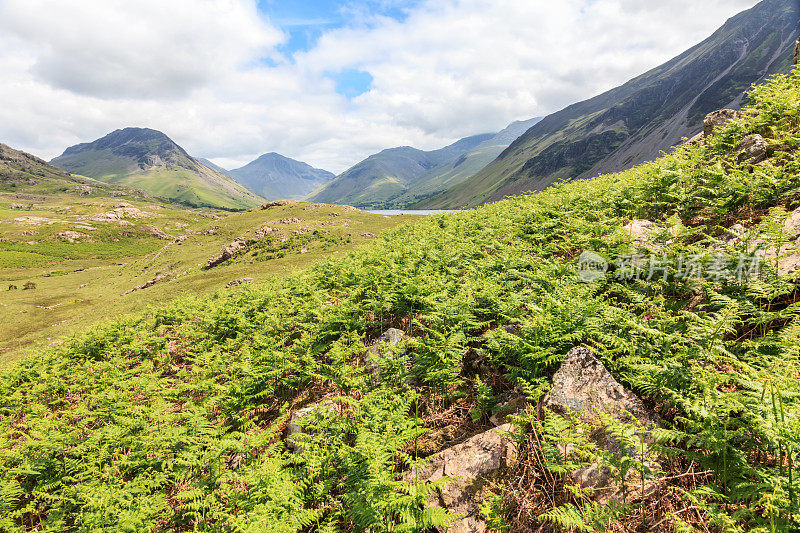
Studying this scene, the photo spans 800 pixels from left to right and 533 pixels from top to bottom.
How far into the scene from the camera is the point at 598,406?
528 cm

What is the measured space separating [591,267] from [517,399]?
5.26 metres

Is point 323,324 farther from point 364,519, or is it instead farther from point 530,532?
point 530,532

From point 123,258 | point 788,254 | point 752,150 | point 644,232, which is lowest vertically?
point 123,258

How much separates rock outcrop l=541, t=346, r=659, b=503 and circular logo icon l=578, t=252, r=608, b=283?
3.63m

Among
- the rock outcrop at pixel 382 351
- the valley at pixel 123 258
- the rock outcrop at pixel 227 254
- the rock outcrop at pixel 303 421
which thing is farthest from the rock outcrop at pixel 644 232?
the rock outcrop at pixel 227 254

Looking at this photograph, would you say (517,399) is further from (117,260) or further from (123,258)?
(123,258)

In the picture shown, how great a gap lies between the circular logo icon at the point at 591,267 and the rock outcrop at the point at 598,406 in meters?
3.63

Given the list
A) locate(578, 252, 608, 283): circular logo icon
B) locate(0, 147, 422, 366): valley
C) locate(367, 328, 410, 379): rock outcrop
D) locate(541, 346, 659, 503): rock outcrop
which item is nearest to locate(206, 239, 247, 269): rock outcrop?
locate(0, 147, 422, 366): valley

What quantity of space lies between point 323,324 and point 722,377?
34.1 ft

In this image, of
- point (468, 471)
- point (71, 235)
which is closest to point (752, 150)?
point (468, 471)

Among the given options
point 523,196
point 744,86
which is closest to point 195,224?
point 523,196

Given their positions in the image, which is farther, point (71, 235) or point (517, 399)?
point (71, 235)

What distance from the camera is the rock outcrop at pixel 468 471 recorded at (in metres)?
5.14

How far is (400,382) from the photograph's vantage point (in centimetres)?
787
